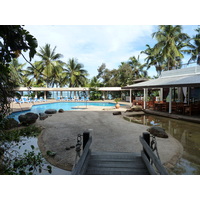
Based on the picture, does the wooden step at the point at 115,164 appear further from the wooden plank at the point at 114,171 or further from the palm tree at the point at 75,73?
the palm tree at the point at 75,73

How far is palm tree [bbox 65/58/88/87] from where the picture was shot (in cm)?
2601

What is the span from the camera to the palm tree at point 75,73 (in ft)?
85.3

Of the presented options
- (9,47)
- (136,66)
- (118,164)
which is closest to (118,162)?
(118,164)

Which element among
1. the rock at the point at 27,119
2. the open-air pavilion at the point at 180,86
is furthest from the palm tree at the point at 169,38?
the rock at the point at 27,119

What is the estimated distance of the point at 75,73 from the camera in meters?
25.9

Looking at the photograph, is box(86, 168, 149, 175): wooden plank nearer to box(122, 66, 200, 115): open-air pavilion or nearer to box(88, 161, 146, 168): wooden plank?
box(88, 161, 146, 168): wooden plank

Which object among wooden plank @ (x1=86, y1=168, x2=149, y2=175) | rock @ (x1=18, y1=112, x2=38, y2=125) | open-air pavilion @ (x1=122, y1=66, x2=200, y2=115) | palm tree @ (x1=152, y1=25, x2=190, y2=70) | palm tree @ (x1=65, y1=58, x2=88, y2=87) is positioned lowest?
wooden plank @ (x1=86, y1=168, x2=149, y2=175)

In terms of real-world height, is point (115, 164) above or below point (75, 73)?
below

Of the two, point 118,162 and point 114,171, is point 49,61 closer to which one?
point 118,162

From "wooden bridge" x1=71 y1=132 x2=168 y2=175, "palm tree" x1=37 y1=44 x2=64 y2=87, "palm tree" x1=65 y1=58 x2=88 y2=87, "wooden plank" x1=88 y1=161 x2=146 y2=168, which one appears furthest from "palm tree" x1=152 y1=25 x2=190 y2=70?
"wooden plank" x1=88 y1=161 x2=146 y2=168
